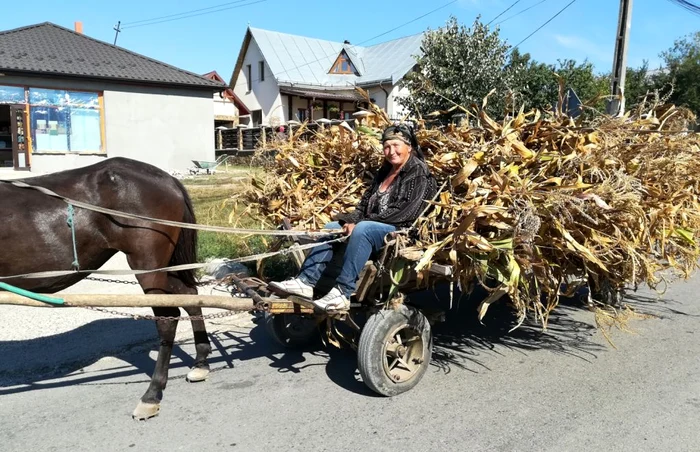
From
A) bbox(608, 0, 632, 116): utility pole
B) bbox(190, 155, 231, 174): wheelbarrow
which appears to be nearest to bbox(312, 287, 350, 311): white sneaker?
bbox(608, 0, 632, 116): utility pole

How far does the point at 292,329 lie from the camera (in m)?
4.65

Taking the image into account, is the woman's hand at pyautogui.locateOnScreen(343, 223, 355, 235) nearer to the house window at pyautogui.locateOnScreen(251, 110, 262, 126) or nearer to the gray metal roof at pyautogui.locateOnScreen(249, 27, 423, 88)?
the gray metal roof at pyautogui.locateOnScreen(249, 27, 423, 88)

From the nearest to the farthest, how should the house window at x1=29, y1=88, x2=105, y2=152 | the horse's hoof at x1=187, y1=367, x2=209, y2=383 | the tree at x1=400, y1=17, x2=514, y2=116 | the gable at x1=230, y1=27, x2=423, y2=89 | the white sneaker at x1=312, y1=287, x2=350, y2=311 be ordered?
the white sneaker at x1=312, y1=287, x2=350, y2=311 < the horse's hoof at x1=187, y1=367, x2=209, y2=383 < the tree at x1=400, y1=17, x2=514, y2=116 < the house window at x1=29, y1=88, x2=105, y2=152 < the gable at x1=230, y1=27, x2=423, y2=89

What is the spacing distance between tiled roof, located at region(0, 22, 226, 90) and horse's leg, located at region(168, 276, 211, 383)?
601 inches

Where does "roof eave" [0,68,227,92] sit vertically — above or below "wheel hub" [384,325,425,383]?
above

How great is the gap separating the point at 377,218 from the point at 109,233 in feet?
6.13

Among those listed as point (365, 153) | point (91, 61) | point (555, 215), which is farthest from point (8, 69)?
point (555, 215)

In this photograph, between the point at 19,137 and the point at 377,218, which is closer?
the point at 377,218

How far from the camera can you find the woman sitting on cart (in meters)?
3.69

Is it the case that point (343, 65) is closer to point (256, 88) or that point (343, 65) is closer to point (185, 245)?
point (256, 88)

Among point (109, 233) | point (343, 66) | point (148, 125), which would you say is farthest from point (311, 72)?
point (109, 233)

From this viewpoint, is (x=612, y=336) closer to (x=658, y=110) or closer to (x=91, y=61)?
(x=658, y=110)

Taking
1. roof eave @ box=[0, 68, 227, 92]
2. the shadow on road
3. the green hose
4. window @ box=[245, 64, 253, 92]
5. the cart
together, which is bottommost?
the shadow on road

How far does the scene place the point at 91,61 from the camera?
18375mm
